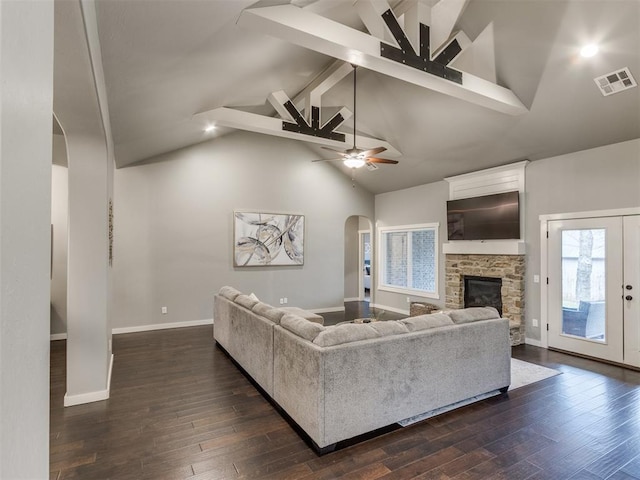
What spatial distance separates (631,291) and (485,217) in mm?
2253

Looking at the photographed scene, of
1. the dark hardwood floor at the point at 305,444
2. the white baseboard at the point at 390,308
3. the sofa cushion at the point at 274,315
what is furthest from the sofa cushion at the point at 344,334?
the white baseboard at the point at 390,308

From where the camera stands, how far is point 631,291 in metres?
4.40

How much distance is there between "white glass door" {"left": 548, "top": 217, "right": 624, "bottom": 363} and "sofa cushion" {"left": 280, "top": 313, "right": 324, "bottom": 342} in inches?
171

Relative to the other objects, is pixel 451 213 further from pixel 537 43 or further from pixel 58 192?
pixel 58 192

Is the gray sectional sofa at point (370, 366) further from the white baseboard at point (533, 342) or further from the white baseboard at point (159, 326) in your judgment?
the white baseboard at point (159, 326)

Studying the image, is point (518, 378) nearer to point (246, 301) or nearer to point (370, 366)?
point (370, 366)

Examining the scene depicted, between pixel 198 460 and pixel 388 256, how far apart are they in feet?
22.1

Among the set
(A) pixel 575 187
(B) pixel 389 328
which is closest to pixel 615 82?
(A) pixel 575 187

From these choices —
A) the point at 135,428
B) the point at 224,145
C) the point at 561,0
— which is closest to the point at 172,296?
the point at 224,145

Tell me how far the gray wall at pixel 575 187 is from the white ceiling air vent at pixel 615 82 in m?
0.97

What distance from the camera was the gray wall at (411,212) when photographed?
279 inches

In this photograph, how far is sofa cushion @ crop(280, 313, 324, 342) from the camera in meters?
2.73

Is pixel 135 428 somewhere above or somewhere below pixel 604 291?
below

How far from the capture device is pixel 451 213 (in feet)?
21.9
